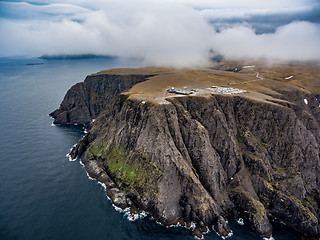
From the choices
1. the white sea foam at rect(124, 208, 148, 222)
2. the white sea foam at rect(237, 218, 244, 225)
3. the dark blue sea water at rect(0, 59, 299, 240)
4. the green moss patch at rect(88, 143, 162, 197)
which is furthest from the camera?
the green moss patch at rect(88, 143, 162, 197)

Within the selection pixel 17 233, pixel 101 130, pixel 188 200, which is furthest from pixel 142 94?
pixel 17 233

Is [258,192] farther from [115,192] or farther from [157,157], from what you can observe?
[115,192]

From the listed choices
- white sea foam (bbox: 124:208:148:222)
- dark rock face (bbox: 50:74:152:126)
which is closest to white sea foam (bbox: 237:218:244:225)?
white sea foam (bbox: 124:208:148:222)

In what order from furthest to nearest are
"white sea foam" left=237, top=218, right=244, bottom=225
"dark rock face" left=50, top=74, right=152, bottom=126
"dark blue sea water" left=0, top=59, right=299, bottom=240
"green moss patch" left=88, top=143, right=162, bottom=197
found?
"dark rock face" left=50, top=74, right=152, bottom=126 → "green moss patch" left=88, top=143, right=162, bottom=197 → "white sea foam" left=237, top=218, right=244, bottom=225 → "dark blue sea water" left=0, top=59, right=299, bottom=240

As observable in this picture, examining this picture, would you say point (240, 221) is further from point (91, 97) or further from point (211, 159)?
point (91, 97)

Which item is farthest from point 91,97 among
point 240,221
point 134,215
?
point 240,221

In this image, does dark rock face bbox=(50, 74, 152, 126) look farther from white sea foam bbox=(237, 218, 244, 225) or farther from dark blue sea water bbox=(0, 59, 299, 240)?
white sea foam bbox=(237, 218, 244, 225)
